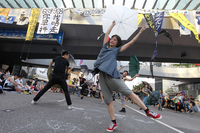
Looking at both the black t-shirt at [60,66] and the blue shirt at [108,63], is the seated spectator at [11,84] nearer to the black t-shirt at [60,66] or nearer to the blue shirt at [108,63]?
the black t-shirt at [60,66]

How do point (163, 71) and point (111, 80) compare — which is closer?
point (111, 80)

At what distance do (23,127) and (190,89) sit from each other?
36.8m

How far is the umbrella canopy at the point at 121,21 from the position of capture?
4.52 m

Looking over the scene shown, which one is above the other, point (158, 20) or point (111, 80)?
point (158, 20)

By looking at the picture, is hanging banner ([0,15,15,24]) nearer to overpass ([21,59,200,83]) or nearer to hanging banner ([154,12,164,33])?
hanging banner ([154,12,164,33])

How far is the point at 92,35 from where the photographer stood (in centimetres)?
1270

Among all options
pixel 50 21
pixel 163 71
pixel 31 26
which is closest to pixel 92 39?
pixel 50 21

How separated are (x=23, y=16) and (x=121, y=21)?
10427mm

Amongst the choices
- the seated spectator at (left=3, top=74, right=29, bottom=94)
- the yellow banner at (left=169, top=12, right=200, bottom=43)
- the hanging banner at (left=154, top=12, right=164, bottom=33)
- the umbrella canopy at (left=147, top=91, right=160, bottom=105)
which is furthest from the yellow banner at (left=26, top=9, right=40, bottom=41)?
the yellow banner at (left=169, top=12, right=200, bottom=43)

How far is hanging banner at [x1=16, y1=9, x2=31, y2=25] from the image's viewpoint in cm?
1118

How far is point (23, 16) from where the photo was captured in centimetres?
1138

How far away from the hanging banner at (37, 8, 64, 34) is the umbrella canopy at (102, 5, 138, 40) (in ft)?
23.3

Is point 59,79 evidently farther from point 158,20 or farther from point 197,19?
point 197,19

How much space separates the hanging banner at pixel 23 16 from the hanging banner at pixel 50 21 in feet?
4.26
